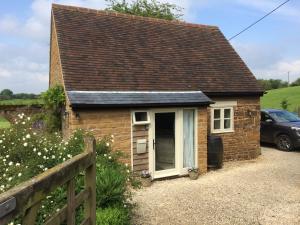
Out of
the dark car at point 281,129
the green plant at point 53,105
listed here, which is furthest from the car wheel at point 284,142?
the green plant at point 53,105

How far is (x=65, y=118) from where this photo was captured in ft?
38.3

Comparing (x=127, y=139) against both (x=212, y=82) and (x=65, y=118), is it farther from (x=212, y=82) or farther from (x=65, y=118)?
(x=212, y=82)

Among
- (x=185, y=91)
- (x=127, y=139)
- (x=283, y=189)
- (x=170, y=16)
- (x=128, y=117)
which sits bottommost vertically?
(x=283, y=189)

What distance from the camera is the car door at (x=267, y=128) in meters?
17.8

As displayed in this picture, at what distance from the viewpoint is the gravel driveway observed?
769cm

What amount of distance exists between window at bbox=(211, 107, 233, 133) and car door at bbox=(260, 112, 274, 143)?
163 inches

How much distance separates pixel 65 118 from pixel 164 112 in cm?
319

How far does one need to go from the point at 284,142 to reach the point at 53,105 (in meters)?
10.9

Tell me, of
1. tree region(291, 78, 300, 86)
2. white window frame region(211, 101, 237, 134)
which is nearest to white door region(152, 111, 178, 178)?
white window frame region(211, 101, 237, 134)

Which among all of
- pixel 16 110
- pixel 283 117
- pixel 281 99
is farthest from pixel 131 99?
pixel 281 99

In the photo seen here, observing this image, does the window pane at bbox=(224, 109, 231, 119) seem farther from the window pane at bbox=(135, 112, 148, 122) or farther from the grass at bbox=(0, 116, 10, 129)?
the grass at bbox=(0, 116, 10, 129)

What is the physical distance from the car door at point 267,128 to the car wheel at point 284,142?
0.46m

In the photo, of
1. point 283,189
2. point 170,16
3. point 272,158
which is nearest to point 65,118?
point 283,189

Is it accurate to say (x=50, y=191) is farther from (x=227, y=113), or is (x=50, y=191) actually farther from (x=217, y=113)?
(x=227, y=113)
